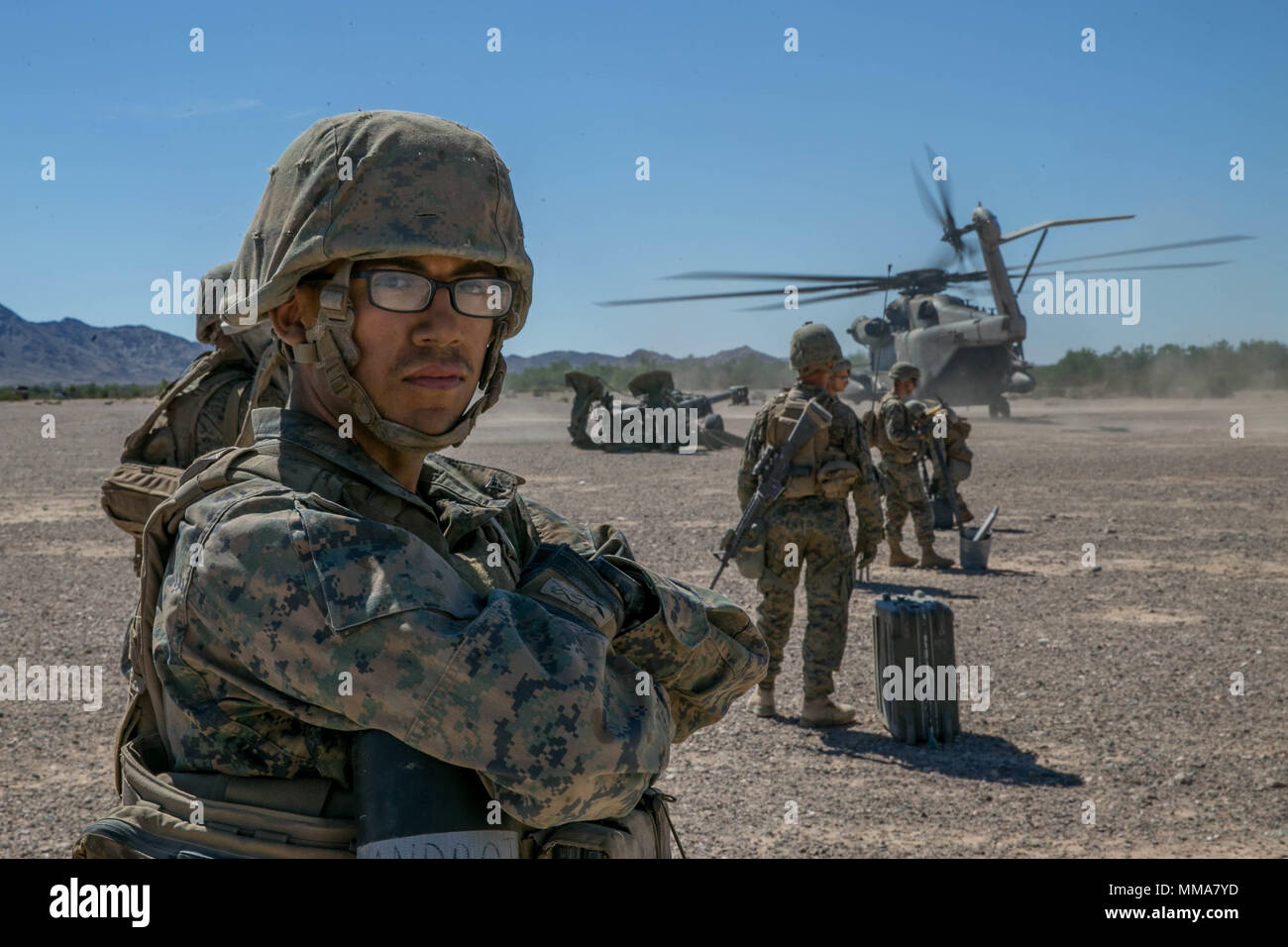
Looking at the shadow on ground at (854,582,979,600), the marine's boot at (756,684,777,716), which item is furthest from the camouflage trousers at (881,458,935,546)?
the marine's boot at (756,684,777,716)

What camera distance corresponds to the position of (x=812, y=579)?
277 inches

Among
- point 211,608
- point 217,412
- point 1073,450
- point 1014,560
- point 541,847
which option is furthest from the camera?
point 1073,450

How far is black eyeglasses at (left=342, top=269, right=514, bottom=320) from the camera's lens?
Answer: 161 centimetres

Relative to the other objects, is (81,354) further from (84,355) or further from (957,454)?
(957,454)

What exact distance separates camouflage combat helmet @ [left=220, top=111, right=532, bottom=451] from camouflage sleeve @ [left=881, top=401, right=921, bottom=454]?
1063 cm

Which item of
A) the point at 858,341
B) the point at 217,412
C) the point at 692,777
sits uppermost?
the point at 858,341

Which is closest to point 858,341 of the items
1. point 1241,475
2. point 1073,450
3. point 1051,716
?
point 1073,450

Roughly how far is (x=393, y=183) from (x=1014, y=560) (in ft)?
37.4

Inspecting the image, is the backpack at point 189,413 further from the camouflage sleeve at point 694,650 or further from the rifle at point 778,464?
the rifle at point 778,464

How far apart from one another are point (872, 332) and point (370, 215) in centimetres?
3332

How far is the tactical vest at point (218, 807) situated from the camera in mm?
1500

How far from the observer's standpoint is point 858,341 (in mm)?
35125

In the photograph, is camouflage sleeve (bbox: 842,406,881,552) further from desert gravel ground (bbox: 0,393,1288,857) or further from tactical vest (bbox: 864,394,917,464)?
tactical vest (bbox: 864,394,917,464)
